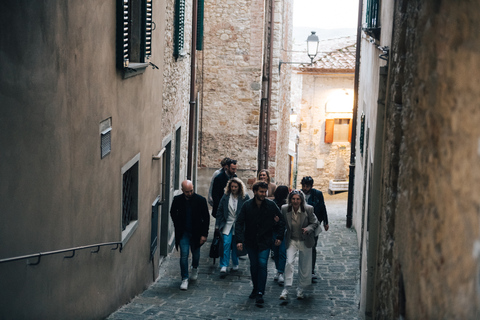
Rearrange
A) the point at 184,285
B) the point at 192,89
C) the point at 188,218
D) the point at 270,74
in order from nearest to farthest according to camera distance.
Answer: the point at 188,218 < the point at 184,285 < the point at 192,89 < the point at 270,74

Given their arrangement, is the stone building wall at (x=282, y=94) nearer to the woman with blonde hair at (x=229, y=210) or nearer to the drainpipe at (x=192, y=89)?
the drainpipe at (x=192, y=89)

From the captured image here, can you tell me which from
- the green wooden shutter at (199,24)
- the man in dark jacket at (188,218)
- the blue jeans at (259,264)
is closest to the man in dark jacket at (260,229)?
the blue jeans at (259,264)

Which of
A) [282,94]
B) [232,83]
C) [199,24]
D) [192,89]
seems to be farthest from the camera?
[282,94]

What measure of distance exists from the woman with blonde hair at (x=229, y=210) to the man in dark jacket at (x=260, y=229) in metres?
1.09

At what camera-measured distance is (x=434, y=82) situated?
2.77m

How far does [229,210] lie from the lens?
9414 millimetres

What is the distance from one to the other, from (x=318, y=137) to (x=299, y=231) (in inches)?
779

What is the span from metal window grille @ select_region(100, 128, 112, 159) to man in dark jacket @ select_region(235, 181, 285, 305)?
2196 mm

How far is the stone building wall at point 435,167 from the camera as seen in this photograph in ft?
6.78

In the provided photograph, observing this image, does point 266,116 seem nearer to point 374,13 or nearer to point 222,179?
point 222,179

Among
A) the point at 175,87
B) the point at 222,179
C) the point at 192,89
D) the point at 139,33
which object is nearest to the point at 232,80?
the point at 192,89

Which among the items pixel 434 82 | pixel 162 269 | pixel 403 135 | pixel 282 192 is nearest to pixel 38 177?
pixel 403 135

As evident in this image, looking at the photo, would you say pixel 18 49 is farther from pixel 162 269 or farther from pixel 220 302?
pixel 162 269

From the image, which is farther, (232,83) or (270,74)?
(270,74)
